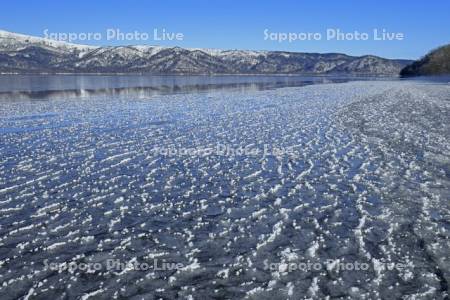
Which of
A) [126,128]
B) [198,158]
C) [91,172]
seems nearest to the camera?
[91,172]

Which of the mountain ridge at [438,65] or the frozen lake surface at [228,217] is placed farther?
the mountain ridge at [438,65]

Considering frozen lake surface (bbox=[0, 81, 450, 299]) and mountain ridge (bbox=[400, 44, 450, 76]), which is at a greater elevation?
mountain ridge (bbox=[400, 44, 450, 76])

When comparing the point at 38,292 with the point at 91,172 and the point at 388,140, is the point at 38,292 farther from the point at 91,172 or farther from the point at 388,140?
the point at 388,140

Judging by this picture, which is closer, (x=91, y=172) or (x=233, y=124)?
(x=91, y=172)

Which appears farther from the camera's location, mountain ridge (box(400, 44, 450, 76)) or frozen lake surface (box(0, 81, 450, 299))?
mountain ridge (box(400, 44, 450, 76))

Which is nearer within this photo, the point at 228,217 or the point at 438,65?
the point at 228,217

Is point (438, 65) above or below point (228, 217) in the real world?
above

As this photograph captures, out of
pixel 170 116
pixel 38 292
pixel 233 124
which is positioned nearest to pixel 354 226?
pixel 38 292

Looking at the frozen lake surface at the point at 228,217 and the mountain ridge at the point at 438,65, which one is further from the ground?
the mountain ridge at the point at 438,65
